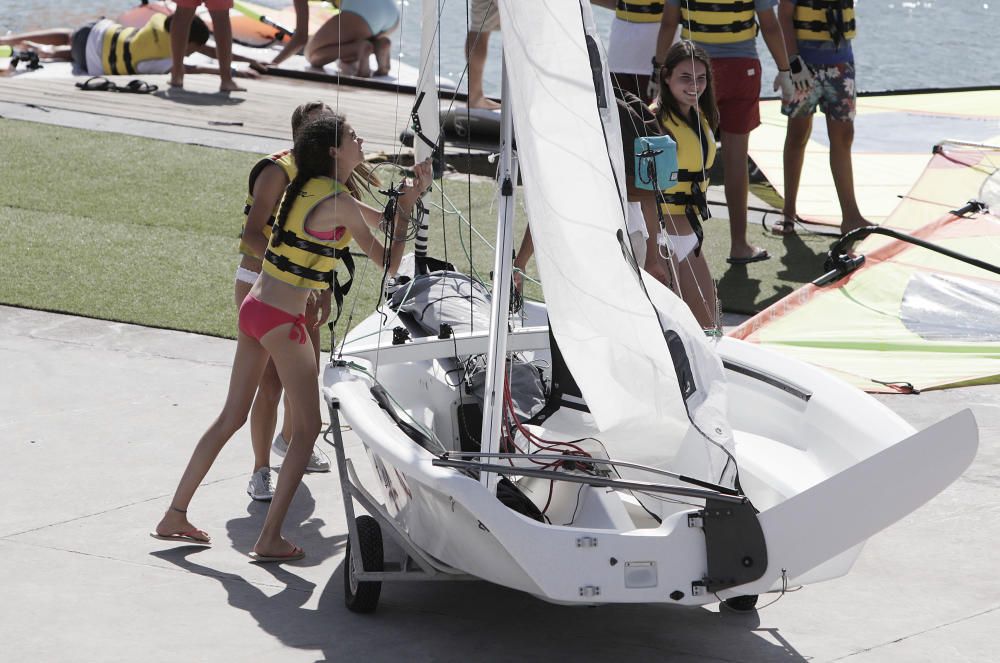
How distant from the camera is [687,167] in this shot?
5.88 meters

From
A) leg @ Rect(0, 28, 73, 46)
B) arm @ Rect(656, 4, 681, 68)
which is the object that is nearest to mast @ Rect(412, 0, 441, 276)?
arm @ Rect(656, 4, 681, 68)

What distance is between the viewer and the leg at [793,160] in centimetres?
857

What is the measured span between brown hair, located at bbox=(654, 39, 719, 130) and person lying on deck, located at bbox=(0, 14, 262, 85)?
26.4ft

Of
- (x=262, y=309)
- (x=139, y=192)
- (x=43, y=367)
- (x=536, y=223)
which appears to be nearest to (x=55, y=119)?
(x=139, y=192)

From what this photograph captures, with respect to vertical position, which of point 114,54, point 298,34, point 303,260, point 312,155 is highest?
point 312,155

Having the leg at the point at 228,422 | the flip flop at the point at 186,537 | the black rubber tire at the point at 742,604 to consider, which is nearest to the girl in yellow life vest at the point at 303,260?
the leg at the point at 228,422

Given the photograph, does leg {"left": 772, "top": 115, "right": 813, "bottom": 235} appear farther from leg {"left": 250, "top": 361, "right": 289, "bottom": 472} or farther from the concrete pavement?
leg {"left": 250, "top": 361, "right": 289, "bottom": 472}

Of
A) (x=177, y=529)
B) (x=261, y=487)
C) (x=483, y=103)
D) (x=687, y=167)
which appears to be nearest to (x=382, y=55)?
(x=483, y=103)

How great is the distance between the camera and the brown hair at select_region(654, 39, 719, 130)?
5820 millimetres

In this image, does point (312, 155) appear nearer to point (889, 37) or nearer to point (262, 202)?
point (262, 202)

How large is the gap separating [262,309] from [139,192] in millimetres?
5073

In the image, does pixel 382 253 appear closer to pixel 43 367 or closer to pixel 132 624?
pixel 132 624

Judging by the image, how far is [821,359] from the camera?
655cm

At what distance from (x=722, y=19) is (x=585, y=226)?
15.0ft
